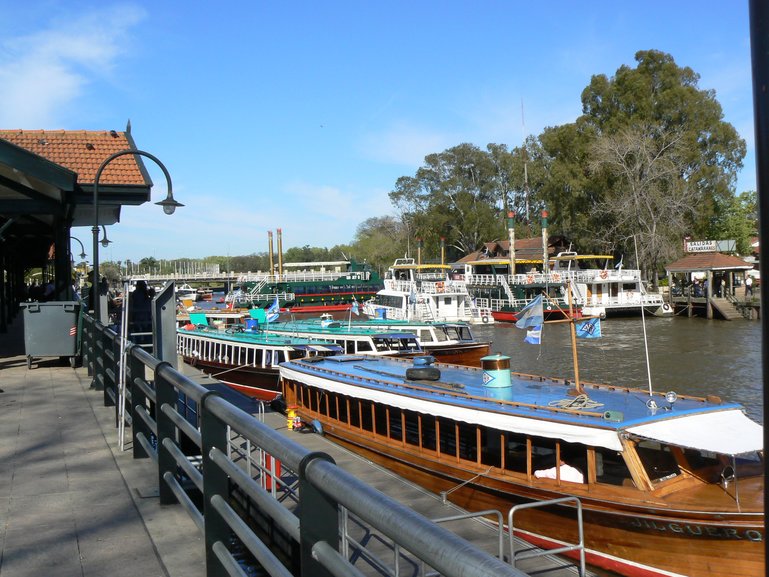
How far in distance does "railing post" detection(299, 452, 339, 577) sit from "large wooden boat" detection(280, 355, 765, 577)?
25.3 feet

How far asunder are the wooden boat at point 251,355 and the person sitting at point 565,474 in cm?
1448

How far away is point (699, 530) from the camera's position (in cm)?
944

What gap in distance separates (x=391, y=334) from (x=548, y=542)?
15816 mm

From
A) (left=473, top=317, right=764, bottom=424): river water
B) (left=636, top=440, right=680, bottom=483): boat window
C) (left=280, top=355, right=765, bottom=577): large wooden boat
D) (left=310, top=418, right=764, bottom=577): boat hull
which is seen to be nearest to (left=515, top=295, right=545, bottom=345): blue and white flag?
(left=280, top=355, right=765, bottom=577): large wooden boat

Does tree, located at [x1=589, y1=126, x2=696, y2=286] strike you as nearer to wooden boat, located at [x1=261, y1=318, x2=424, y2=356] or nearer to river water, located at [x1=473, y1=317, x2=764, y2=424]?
river water, located at [x1=473, y1=317, x2=764, y2=424]

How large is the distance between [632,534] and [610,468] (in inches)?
42.1

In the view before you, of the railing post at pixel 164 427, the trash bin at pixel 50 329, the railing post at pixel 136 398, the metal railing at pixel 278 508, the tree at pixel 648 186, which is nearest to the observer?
the metal railing at pixel 278 508

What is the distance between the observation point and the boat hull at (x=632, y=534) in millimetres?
9320

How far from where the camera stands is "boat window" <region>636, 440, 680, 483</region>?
414 inches

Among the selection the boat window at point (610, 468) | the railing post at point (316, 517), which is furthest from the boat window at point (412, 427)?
the railing post at point (316, 517)

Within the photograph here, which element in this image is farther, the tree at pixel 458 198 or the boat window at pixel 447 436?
the tree at pixel 458 198

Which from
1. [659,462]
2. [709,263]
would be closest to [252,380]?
[659,462]

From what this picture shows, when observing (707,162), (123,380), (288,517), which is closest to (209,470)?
(288,517)

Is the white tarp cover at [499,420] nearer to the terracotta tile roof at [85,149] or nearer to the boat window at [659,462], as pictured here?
the boat window at [659,462]
